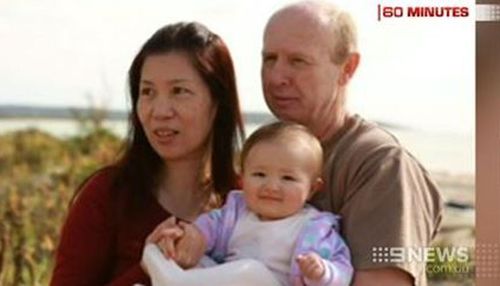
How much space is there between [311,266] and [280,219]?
0.18 metres

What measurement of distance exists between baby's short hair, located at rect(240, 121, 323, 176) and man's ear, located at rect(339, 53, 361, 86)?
253 mm

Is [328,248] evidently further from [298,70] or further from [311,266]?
[298,70]

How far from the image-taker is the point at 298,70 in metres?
2.71

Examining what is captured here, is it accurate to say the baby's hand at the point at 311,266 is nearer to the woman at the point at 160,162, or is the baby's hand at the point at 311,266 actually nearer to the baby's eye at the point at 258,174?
the baby's eye at the point at 258,174

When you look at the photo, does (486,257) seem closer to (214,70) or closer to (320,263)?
(320,263)

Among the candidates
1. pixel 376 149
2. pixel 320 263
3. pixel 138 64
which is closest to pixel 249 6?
pixel 138 64

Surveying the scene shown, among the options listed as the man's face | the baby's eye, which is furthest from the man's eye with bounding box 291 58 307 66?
the baby's eye

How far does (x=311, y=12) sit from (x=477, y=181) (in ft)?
2.42

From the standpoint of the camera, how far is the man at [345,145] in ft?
8.67

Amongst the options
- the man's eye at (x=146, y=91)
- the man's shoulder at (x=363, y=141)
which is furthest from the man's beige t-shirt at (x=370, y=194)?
the man's eye at (x=146, y=91)

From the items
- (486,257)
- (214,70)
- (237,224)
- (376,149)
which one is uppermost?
(214,70)

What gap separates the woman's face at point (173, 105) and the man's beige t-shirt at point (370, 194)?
350mm

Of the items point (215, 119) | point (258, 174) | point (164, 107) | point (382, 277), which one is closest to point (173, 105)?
point (164, 107)

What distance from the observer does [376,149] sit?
267cm
